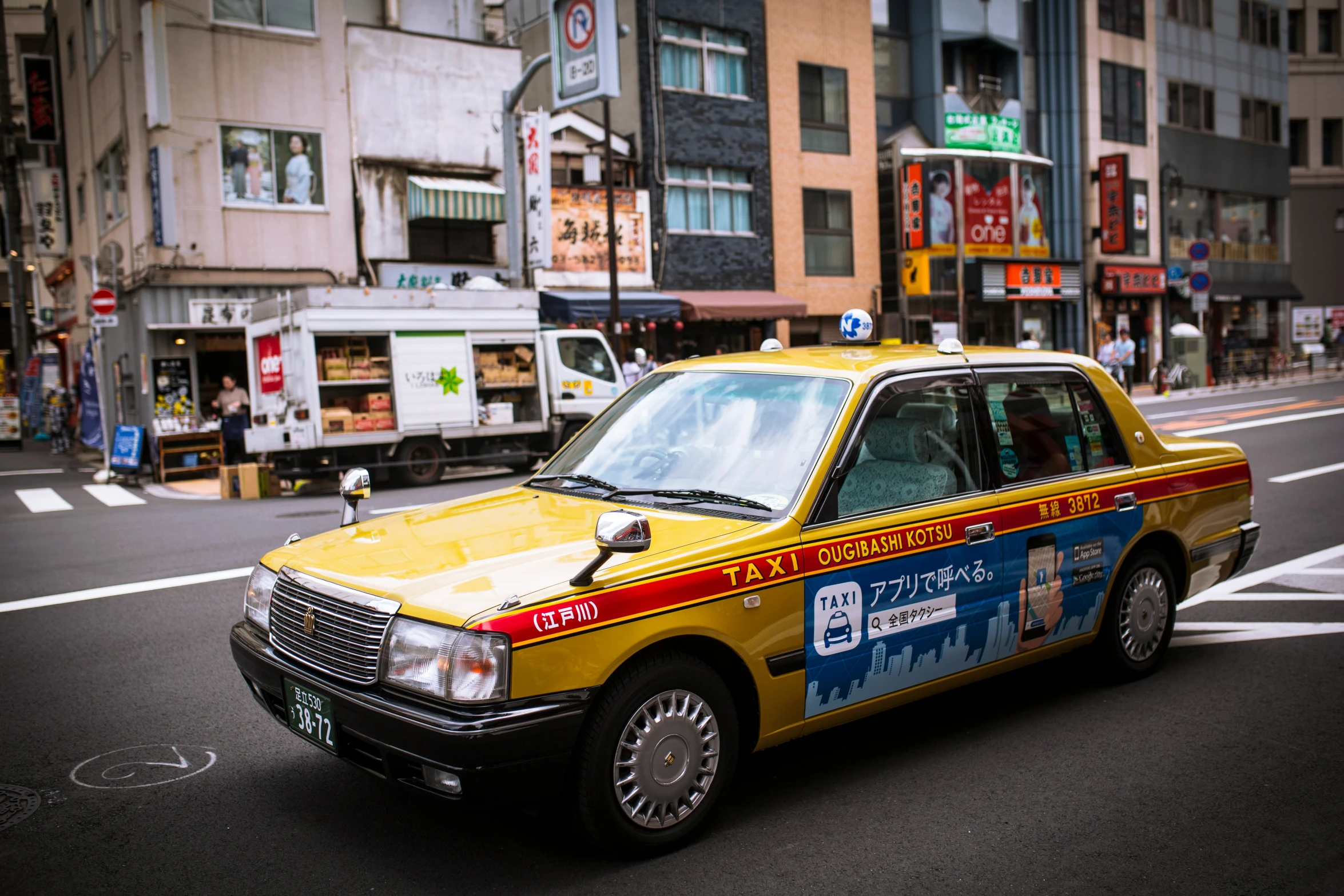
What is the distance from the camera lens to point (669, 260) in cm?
2697

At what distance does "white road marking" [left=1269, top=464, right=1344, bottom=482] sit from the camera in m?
12.3

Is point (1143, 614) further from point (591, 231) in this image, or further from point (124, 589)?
point (591, 231)

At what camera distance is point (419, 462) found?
15883mm

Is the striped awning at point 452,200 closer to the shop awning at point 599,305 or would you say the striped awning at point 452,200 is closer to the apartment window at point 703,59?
the shop awning at point 599,305

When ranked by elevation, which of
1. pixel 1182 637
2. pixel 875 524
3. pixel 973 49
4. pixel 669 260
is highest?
pixel 973 49

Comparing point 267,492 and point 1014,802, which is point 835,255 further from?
point 1014,802

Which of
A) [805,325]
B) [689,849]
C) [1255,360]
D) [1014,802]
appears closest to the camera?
[689,849]

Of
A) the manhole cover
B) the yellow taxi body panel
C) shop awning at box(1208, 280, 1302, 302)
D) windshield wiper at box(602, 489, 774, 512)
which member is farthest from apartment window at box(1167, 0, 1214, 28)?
the manhole cover

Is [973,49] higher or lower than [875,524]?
higher

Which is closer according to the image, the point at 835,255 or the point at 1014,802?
the point at 1014,802

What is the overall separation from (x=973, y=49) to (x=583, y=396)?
23990 millimetres

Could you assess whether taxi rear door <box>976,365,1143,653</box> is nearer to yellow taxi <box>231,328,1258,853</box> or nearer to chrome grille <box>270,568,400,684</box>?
yellow taxi <box>231,328,1258,853</box>

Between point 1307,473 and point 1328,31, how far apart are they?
47643 mm

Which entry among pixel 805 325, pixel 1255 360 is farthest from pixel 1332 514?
pixel 1255 360
